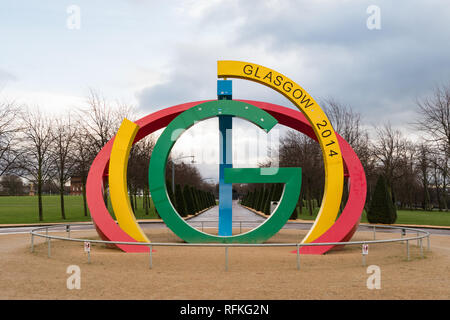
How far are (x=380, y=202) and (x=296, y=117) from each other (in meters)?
17.3

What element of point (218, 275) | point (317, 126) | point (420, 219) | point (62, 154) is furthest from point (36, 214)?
point (420, 219)

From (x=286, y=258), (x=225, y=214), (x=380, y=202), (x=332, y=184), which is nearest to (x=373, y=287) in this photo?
(x=286, y=258)

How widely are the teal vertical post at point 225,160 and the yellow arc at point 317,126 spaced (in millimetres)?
815

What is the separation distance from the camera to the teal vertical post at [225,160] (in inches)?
638

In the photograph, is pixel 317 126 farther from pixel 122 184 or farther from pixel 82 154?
pixel 82 154

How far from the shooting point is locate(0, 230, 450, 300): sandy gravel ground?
27.4 feet

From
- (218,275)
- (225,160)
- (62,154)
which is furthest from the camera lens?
(62,154)

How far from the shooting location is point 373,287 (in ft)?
29.0

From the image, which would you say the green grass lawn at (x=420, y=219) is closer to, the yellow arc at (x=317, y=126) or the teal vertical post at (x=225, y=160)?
the yellow arc at (x=317, y=126)

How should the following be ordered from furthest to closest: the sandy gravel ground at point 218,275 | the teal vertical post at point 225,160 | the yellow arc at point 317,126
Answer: the teal vertical post at point 225,160
the yellow arc at point 317,126
the sandy gravel ground at point 218,275

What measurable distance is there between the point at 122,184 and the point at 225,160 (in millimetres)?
4190

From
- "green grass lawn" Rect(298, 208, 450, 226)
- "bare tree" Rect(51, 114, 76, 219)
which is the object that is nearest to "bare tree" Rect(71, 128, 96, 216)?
"bare tree" Rect(51, 114, 76, 219)

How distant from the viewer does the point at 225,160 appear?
16531 mm

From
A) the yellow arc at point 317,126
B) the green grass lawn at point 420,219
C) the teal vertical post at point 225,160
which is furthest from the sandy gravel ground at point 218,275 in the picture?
the green grass lawn at point 420,219
